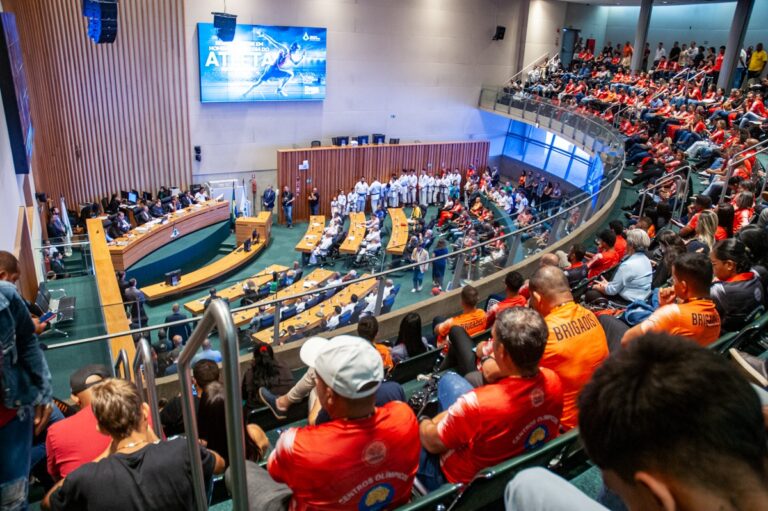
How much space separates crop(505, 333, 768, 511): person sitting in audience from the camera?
2.53ft

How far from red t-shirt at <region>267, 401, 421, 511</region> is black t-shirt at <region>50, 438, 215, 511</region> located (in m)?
0.30

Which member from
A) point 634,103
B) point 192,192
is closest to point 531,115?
point 634,103

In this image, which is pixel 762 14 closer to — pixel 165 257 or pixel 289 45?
pixel 289 45

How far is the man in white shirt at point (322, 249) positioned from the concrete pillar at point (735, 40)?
11.7 meters

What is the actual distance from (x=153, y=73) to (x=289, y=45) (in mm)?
4108

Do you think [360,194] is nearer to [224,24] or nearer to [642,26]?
[224,24]

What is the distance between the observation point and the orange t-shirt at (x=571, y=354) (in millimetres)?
2643

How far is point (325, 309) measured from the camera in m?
5.77

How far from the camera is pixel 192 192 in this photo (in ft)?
51.9

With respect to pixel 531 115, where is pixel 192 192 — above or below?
below

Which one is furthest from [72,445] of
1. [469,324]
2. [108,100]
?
[108,100]

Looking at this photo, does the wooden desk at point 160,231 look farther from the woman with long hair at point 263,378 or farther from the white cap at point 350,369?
the white cap at point 350,369

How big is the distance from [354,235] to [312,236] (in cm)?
113

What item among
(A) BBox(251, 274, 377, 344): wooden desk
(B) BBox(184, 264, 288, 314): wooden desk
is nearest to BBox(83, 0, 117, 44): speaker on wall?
(B) BBox(184, 264, 288, 314): wooden desk
